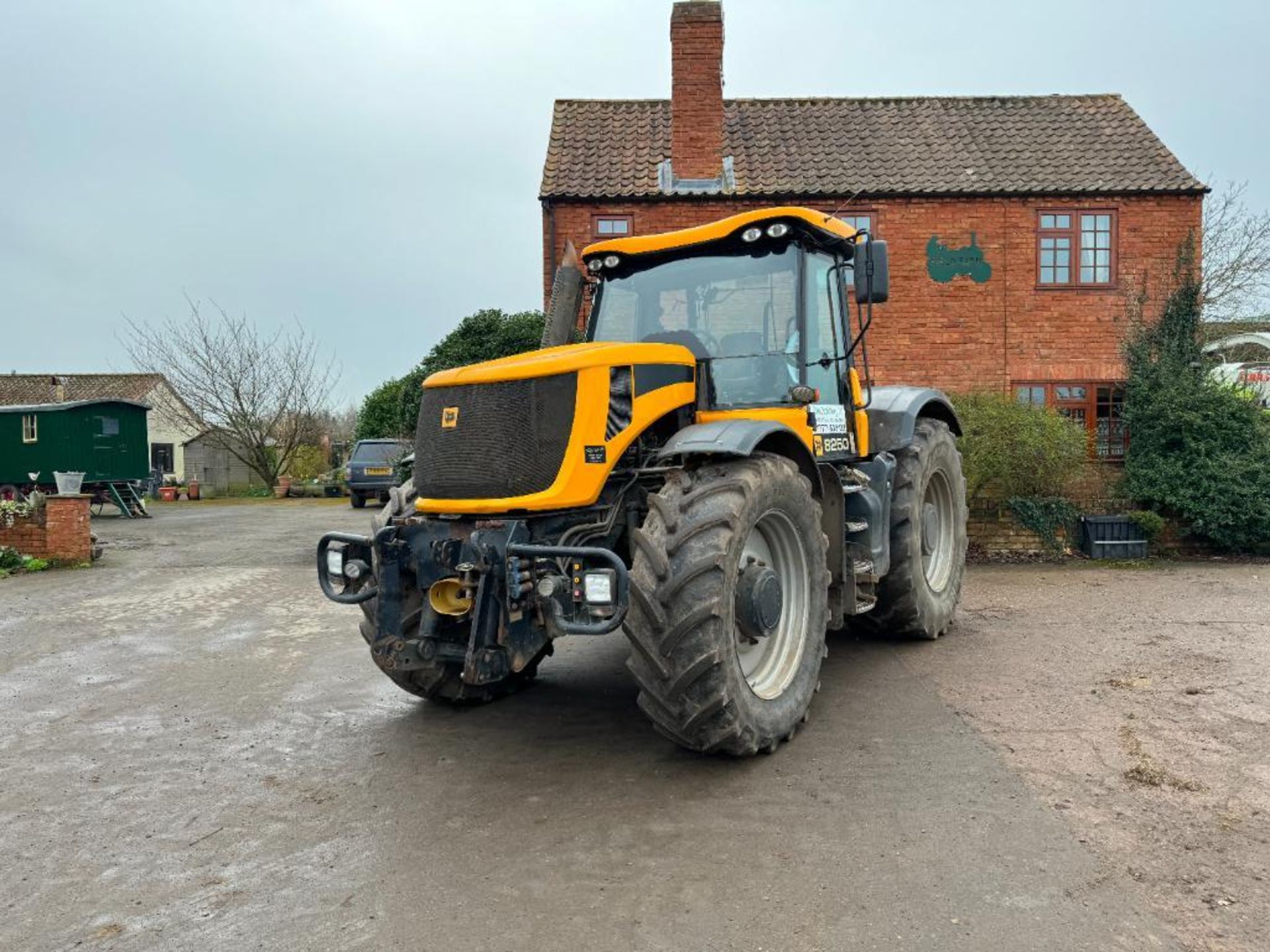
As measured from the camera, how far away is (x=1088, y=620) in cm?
737

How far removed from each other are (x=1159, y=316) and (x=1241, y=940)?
13.1 m

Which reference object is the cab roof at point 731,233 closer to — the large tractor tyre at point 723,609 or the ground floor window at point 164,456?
the large tractor tyre at point 723,609

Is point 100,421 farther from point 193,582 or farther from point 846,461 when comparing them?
point 846,461

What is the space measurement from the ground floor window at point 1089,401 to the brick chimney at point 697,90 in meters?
6.36

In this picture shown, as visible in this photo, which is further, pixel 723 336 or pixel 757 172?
pixel 757 172

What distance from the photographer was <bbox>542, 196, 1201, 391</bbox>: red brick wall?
15.3 meters

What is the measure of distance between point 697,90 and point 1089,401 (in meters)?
8.30

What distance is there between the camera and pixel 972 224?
15.3 m

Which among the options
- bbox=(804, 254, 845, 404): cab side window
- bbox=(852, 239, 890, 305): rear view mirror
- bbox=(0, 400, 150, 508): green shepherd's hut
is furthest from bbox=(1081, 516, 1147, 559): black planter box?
bbox=(0, 400, 150, 508): green shepherd's hut

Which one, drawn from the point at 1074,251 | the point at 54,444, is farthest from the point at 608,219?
the point at 54,444

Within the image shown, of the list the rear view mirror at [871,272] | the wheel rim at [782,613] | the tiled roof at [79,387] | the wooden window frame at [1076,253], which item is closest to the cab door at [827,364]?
the rear view mirror at [871,272]

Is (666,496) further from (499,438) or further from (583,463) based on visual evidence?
(499,438)

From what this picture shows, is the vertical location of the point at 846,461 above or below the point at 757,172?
below

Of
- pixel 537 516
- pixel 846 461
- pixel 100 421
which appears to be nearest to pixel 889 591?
pixel 846 461
